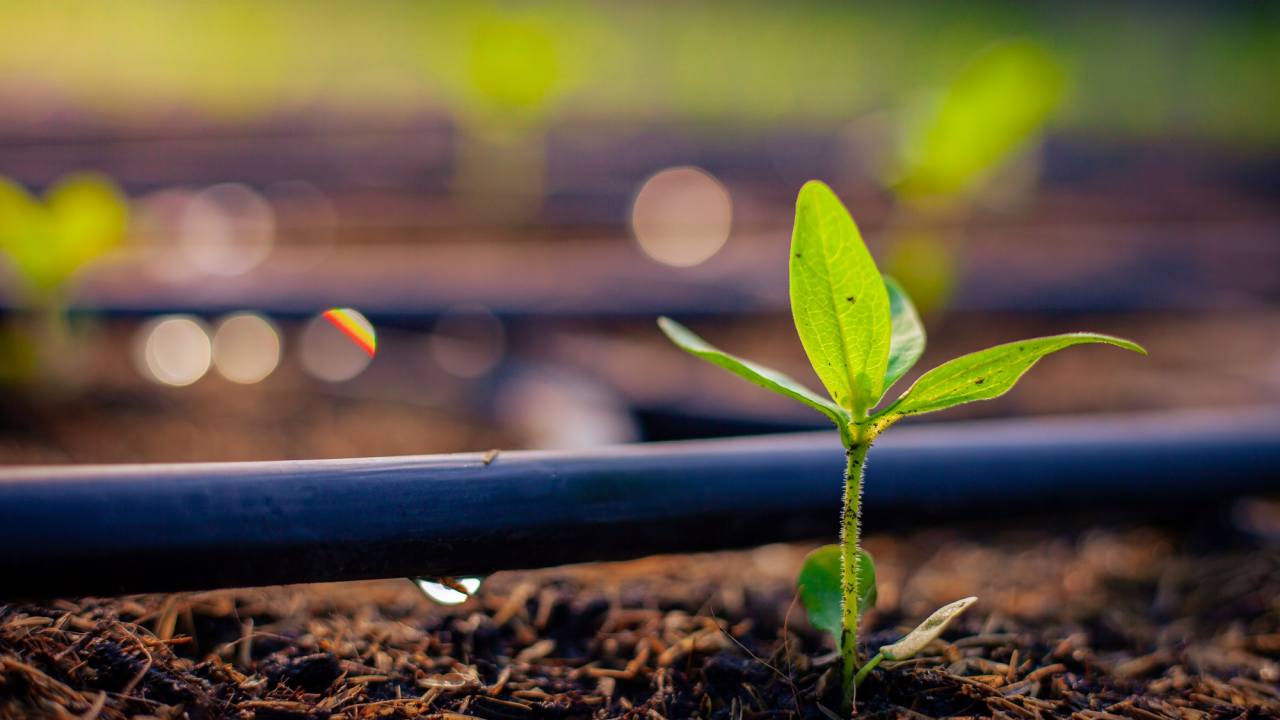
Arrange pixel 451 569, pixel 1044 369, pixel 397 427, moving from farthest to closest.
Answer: pixel 1044 369
pixel 397 427
pixel 451 569

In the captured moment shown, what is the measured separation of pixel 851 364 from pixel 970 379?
0.08m

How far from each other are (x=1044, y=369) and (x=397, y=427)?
1.75 metres

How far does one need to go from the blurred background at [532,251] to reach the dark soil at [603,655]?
29 centimetres

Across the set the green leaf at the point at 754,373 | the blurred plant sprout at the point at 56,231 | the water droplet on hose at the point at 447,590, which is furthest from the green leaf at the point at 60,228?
the green leaf at the point at 754,373

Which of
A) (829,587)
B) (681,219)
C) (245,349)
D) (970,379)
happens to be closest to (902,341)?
(970,379)

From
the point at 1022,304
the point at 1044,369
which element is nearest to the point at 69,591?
the point at 1044,369

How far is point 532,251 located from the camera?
2.79 meters

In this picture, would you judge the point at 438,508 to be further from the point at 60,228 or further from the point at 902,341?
the point at 60,228

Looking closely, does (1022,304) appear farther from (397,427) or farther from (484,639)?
(484,639)

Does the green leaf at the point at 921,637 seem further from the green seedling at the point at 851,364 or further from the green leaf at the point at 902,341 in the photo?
the green leaf at the point at 902,341

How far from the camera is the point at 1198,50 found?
378 inches

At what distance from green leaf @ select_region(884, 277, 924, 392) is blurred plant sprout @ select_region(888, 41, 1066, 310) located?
46.0 inches

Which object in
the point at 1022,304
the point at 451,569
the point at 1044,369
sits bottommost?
the point at 451,569

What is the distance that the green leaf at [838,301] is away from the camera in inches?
17.8
